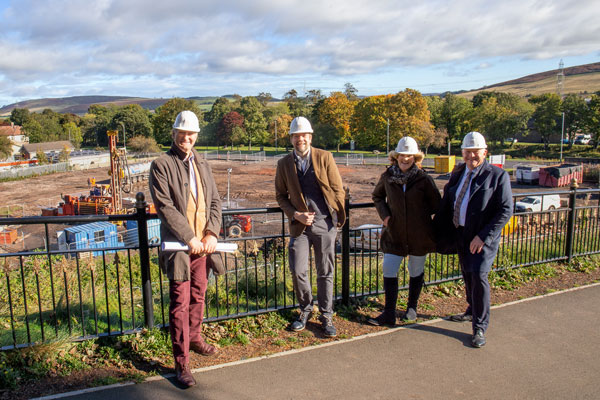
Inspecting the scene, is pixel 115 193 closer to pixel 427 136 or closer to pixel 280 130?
pixel 427 136

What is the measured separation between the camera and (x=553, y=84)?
590 ft

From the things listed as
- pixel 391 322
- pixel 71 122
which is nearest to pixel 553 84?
pixel 71 122

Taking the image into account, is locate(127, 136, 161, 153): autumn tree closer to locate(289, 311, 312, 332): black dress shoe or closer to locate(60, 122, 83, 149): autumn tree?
locate(60, 122, 83, 149): autumn tree

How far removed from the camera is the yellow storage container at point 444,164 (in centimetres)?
4993

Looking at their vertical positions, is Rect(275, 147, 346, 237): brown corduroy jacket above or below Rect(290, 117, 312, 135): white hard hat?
below

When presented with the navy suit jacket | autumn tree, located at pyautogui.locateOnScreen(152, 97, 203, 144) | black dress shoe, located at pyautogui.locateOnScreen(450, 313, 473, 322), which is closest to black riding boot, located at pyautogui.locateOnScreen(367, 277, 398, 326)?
black dress shoe, located at pyautogui.locateOnScreen(450, 313, 473, 322)

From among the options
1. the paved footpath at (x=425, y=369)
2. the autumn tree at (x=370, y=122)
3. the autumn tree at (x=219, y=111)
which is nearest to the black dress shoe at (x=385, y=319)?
the paved footpath at (x=425, y=369)

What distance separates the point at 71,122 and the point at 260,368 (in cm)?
11507

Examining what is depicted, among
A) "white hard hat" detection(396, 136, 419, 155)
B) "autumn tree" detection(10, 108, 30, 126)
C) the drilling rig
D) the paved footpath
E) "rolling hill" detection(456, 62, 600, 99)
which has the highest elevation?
"rolling hill" detection(456, 62, 600, 99)

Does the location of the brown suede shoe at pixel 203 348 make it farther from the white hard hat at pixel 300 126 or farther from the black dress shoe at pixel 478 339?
the black dress shoe at pixel 478 339

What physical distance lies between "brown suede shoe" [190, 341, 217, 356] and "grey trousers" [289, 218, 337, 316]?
3.28ft

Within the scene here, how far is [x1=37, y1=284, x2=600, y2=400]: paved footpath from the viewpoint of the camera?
3.57m

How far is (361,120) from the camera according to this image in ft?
249

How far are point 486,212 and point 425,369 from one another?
1561mm
